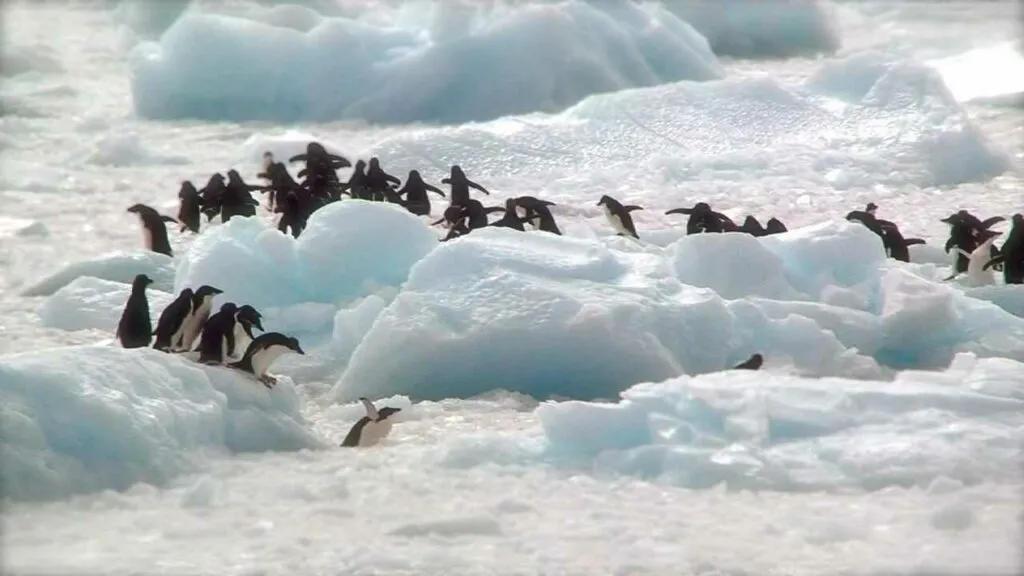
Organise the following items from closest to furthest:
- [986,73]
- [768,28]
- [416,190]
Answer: [416,190]
[986,73]
[768,28]

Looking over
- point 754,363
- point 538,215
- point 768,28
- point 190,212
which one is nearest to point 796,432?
point 754,363

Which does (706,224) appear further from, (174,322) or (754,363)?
(174,322)

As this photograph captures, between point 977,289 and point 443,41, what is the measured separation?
A: 640cm

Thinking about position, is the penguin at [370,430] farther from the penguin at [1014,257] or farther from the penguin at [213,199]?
the penguin at [213,199]

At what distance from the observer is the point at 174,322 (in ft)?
15.4

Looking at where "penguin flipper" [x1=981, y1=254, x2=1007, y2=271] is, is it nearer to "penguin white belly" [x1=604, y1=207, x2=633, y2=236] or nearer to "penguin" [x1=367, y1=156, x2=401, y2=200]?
"penguin white belly" [x1=604, y1=207, x2=633, y2=236]

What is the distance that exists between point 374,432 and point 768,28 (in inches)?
458

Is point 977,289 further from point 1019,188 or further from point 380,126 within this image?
point 380,126

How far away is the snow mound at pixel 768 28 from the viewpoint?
48.4ft

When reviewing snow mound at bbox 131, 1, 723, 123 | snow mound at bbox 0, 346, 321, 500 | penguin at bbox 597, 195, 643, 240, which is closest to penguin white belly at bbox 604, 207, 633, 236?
penguin at bbox 597, 195, 643, 240

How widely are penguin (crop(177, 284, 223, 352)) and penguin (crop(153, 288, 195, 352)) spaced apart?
0.4 inches

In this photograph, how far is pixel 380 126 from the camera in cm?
1080

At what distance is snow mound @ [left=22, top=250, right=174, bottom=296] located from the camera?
596cm

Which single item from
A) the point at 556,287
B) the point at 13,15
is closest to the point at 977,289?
the point at 556,287
